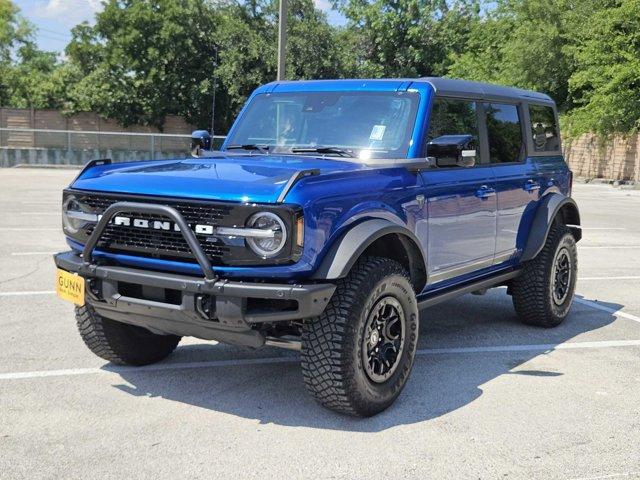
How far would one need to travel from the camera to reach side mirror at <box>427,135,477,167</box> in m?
4.67

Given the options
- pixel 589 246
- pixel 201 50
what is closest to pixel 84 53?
pixel 201 50

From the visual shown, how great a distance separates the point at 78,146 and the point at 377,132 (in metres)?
25.6

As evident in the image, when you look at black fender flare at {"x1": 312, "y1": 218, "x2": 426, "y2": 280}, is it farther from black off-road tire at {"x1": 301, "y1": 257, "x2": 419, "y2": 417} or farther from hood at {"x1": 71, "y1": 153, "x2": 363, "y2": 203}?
hood at {"x1": 71, "y1": 153, "x2": 363, "y2": 203}

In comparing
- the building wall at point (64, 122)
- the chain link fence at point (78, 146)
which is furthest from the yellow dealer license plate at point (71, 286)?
the building wall at point (64, 122)

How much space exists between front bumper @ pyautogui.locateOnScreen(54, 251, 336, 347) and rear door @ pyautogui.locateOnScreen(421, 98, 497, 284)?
130 cm

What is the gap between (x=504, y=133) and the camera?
5957mm

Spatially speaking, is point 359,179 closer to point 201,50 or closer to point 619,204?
point 619,204

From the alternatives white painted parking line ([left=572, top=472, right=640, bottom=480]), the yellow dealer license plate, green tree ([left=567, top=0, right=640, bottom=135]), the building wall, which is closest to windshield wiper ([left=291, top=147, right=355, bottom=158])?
the yellow dealer license plate

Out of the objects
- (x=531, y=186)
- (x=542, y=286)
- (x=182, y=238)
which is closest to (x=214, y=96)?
(x=531, y=186)

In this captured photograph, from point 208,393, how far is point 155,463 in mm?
1034

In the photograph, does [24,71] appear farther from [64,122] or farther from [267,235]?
[267,235]

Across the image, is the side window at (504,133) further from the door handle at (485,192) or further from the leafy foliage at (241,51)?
the leafy foliage at (241,51)

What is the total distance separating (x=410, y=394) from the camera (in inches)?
183

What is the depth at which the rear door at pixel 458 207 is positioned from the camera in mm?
4836
